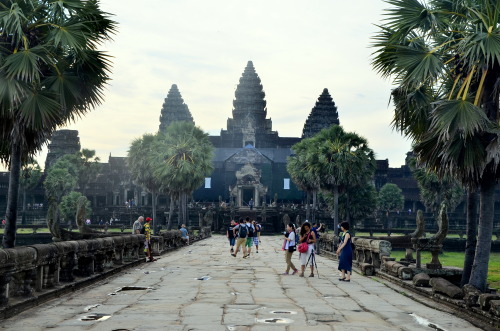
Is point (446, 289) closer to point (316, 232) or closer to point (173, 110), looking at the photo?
point (316, 232)

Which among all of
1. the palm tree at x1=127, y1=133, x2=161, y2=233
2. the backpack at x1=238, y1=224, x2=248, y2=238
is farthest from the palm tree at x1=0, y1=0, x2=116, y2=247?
the palm tree at x1=127, y1=133, x2=161, y2=233

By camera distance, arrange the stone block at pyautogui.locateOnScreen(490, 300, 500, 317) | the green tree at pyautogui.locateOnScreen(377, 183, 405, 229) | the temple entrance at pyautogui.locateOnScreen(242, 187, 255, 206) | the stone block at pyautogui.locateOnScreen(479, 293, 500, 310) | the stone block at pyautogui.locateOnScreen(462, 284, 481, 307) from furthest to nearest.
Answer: the green tree at pyautogui.locateOnScreen(377, 183, 405, 229) < the temple entrance at pyautogui.locateOnScreen(242, 187, 255, 206) < the stone block at pyautogui.locateOnScreen(462, 284, 481, 307) < the stone block at pyautogui.locateOnScreen(479, 293, 500, 310) < the stone block at pyautogui.locateOnScreen(490, 300, 500, 317)

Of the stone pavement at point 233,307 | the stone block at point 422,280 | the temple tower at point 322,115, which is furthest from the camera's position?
the temple tower at point 322,115

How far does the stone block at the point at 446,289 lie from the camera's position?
13258 millimetres

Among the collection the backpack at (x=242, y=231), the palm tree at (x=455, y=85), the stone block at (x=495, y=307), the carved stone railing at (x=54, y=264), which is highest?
the palm tree at (x=455, y=85)

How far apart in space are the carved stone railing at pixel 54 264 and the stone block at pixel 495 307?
7.44 metres

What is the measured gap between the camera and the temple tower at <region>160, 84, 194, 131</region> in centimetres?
11944

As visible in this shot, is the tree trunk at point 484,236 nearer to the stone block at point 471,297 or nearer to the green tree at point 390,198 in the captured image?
Answer: the stone block at point 471,297

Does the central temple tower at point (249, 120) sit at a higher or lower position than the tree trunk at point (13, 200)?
higher

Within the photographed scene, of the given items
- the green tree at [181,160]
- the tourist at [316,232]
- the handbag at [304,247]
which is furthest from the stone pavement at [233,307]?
the green tree at [181,160]

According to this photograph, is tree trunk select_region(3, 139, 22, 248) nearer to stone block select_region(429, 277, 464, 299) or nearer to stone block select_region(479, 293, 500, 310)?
stone block select_region(429, 277, 464, 299)

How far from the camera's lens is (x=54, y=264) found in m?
13.7

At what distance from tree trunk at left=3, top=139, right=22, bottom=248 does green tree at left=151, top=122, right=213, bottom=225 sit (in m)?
36.2

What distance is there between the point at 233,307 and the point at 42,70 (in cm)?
842
